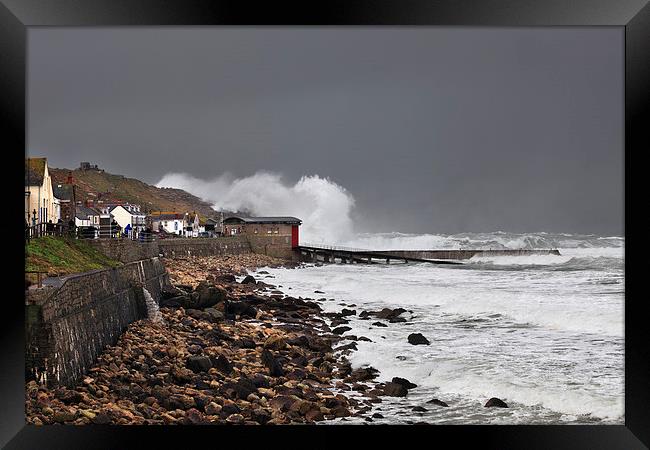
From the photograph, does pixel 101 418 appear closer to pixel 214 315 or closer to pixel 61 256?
pixel 61 256

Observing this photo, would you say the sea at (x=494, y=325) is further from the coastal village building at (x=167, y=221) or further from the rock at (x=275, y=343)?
the coastal village building at (x=167, y=221)

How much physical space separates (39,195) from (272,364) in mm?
3171

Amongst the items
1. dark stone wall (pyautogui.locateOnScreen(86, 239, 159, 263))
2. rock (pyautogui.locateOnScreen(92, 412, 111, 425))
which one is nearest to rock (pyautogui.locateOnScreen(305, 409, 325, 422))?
rock (pyautogui.locateOnScreen(92, 412, 111, 425))

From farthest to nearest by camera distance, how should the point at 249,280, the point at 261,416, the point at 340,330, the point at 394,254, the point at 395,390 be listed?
the point at 249,280 → the point at 394,254 → the point at 340,330 → the point at 395,390 → the point at 261,416

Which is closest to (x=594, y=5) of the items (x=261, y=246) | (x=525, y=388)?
(x=525, y=388)

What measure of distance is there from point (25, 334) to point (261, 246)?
6.98m

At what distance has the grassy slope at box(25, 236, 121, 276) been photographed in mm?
5156

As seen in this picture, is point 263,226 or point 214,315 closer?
point 214,315

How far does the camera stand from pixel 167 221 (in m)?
9.59

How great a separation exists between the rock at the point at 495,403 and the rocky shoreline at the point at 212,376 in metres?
0.96

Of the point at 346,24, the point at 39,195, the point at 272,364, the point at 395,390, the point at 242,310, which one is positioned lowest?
the point at 395,390

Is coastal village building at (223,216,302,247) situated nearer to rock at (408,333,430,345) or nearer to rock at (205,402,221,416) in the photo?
rock at (408,333,430,345)

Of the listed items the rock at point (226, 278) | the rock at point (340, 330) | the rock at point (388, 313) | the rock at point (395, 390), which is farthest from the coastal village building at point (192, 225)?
the rock at point (395, 390)

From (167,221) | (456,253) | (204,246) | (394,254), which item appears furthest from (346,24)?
(204,246)
